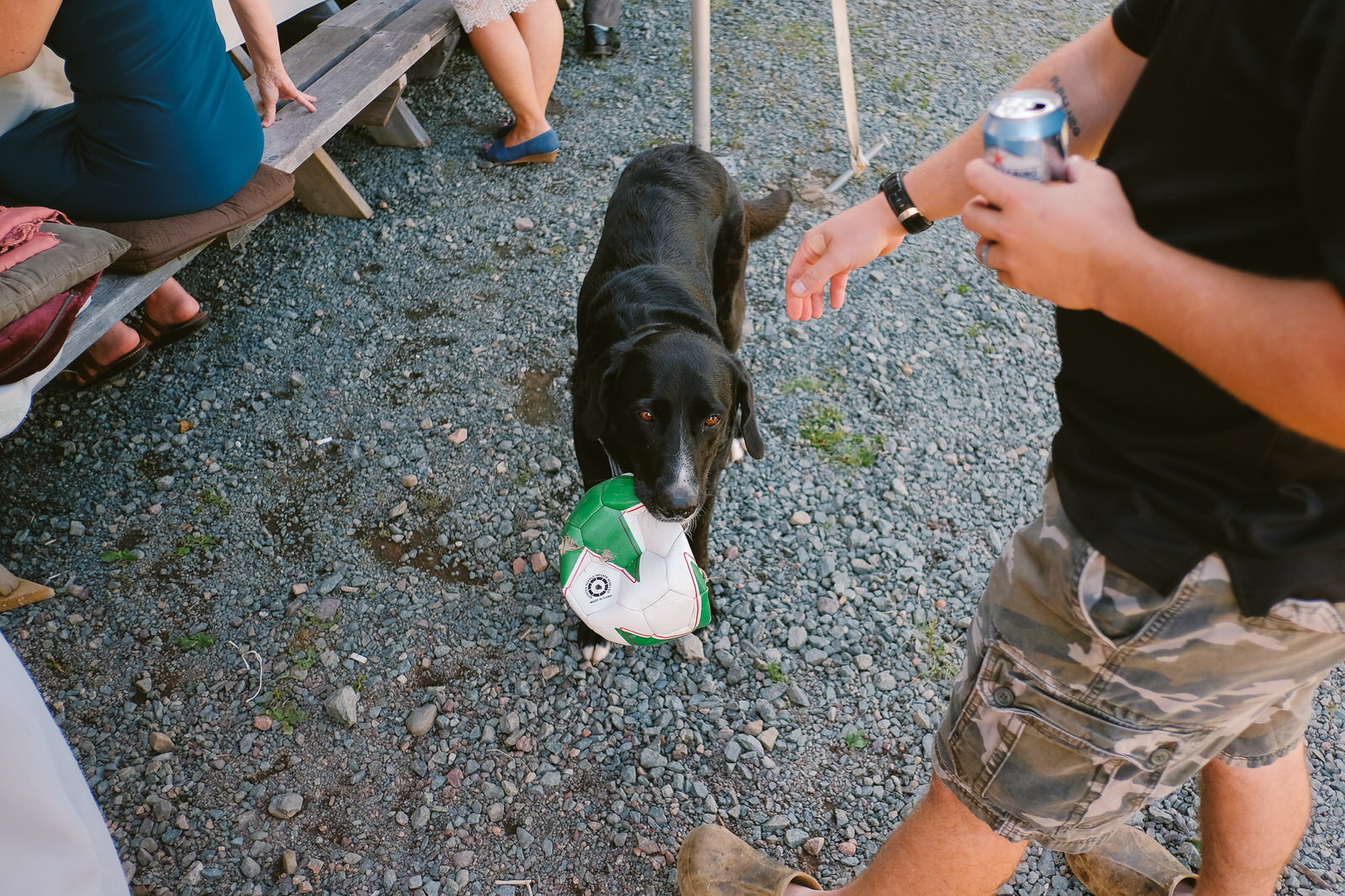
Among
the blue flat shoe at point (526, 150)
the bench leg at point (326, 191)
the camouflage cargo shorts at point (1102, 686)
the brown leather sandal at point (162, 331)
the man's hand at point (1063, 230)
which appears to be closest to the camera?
the man's hand at point (1063, 230)

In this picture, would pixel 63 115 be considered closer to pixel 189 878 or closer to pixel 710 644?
pixel 189 878

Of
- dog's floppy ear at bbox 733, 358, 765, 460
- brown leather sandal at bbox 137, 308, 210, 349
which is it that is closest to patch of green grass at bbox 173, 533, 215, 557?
brown leather sandal at bbox 137, 308, 210, 349

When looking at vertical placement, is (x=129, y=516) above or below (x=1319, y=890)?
above

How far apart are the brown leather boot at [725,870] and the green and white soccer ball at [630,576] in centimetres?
53

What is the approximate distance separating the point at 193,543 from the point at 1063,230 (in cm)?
289

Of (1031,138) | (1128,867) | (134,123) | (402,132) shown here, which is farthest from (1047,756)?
(402,132)

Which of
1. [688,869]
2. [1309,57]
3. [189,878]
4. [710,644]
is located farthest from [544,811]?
[1309,57]

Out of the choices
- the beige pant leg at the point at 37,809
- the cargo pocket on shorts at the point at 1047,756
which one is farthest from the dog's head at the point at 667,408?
the beige pant leg at the point at 37,809

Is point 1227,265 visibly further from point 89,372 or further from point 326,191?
point 326,191

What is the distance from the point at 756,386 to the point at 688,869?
2002 millimetres

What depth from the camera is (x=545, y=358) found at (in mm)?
3523

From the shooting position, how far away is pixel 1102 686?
111 cm

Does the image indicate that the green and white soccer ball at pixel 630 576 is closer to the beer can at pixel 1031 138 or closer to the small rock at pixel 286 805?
the small rock at pixel 286 805

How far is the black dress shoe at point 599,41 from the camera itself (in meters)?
5.43
